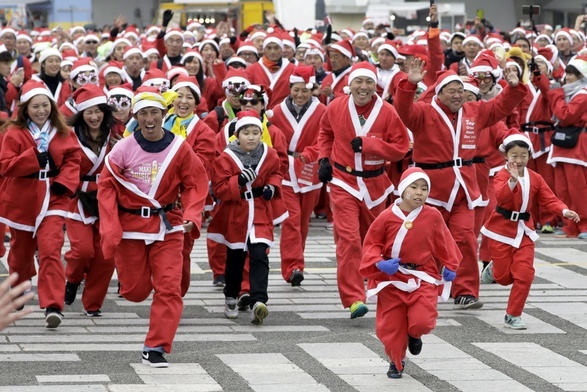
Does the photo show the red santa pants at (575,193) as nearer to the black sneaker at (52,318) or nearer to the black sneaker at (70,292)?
the black sneaker at (70,292)

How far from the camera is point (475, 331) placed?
1084cm

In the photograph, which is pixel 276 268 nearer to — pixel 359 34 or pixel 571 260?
pixel 571 260

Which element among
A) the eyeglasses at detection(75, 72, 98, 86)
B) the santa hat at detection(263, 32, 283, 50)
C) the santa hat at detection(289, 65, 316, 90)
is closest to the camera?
the santa hat at detection(289, 65, 316, 90)

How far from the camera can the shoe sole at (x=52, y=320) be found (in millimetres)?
10836

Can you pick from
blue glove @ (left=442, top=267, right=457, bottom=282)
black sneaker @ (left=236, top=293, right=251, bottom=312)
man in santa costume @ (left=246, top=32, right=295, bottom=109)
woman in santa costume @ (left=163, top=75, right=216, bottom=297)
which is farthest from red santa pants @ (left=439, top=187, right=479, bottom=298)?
man in santa costume @ (left=246, top=32, right=295, bottom=109)

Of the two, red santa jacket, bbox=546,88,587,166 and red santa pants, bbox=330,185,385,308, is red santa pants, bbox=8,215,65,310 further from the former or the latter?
red santa jacket, bbox=546,88,587,166

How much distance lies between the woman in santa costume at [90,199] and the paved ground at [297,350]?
28cm

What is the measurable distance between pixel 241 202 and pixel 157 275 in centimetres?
190

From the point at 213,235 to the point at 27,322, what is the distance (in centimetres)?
168

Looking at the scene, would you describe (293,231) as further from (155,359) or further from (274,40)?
(274,40)

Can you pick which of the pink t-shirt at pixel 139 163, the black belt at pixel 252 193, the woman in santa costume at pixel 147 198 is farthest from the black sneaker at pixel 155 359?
the black belt at pixel 252 193

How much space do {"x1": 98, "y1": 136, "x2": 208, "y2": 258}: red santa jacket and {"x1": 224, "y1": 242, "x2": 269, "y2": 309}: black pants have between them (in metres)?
1.36

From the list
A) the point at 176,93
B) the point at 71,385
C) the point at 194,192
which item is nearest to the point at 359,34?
the point at 176,93

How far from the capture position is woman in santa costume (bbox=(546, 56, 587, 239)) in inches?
661
